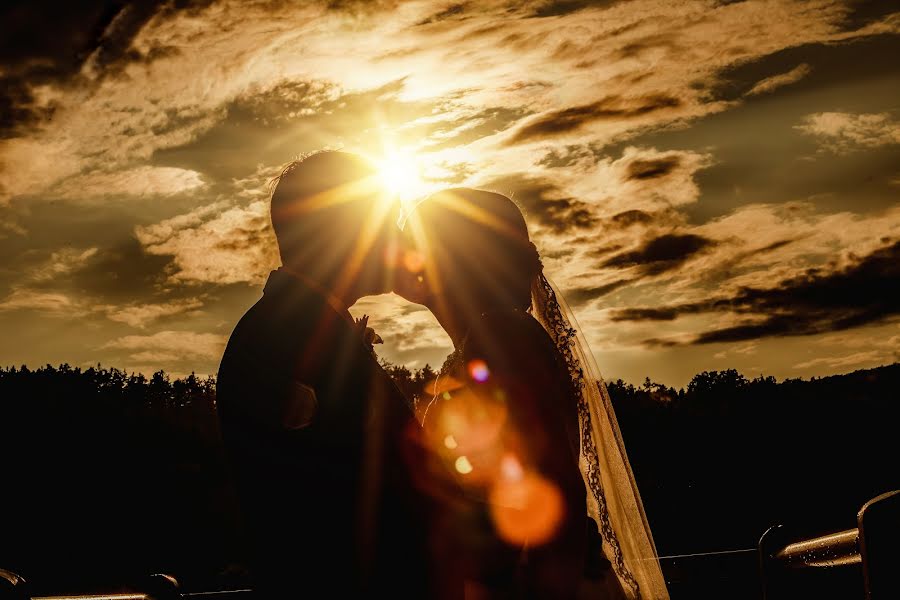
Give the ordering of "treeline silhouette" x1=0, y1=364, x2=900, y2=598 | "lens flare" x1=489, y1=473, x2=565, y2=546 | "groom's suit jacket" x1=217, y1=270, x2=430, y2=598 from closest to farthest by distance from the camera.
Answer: "groom's suit jacket" x1=217, y1=270, x2=430, y2=598
"lens flare" x1=489, y1=473, x2=565, y2=546
"treeline silhouette" x1=0, y1=364, x2=900, y2=598

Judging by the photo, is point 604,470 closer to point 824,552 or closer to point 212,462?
point 824,552

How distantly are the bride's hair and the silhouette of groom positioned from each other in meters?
1.31

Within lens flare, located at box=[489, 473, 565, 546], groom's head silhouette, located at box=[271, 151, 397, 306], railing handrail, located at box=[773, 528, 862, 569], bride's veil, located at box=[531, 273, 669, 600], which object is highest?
groom's head silhouette, located at box=[271, 151, 397, 306]

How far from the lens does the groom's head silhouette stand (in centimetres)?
262

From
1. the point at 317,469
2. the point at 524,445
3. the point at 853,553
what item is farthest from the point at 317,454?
the point at 853,553

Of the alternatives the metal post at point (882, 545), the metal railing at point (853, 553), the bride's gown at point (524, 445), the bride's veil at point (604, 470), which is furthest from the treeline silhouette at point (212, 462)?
the metal post at point (882, 545)

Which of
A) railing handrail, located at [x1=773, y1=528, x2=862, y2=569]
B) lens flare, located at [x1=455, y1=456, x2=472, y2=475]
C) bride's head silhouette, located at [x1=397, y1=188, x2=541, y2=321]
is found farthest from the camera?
bride's head silhouette, located at [x1=397, y1=188, x2=541, y2=321]

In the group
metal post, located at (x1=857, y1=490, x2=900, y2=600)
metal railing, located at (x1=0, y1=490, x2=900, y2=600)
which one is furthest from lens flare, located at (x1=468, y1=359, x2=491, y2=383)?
metal post, located at (x1=857, y1=490, x2=900, y2=600)

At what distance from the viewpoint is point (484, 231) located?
386 centimetres

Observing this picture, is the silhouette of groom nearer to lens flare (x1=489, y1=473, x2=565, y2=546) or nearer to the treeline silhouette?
lens flare (x1=489, y1=473, x2=565, y2=546)

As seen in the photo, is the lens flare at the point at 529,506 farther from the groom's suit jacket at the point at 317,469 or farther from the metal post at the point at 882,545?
the metal post at the point at 882,545

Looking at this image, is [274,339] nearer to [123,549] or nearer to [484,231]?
[484,231]

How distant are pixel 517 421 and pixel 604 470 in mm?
1243

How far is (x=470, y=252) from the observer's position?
3.78 m
